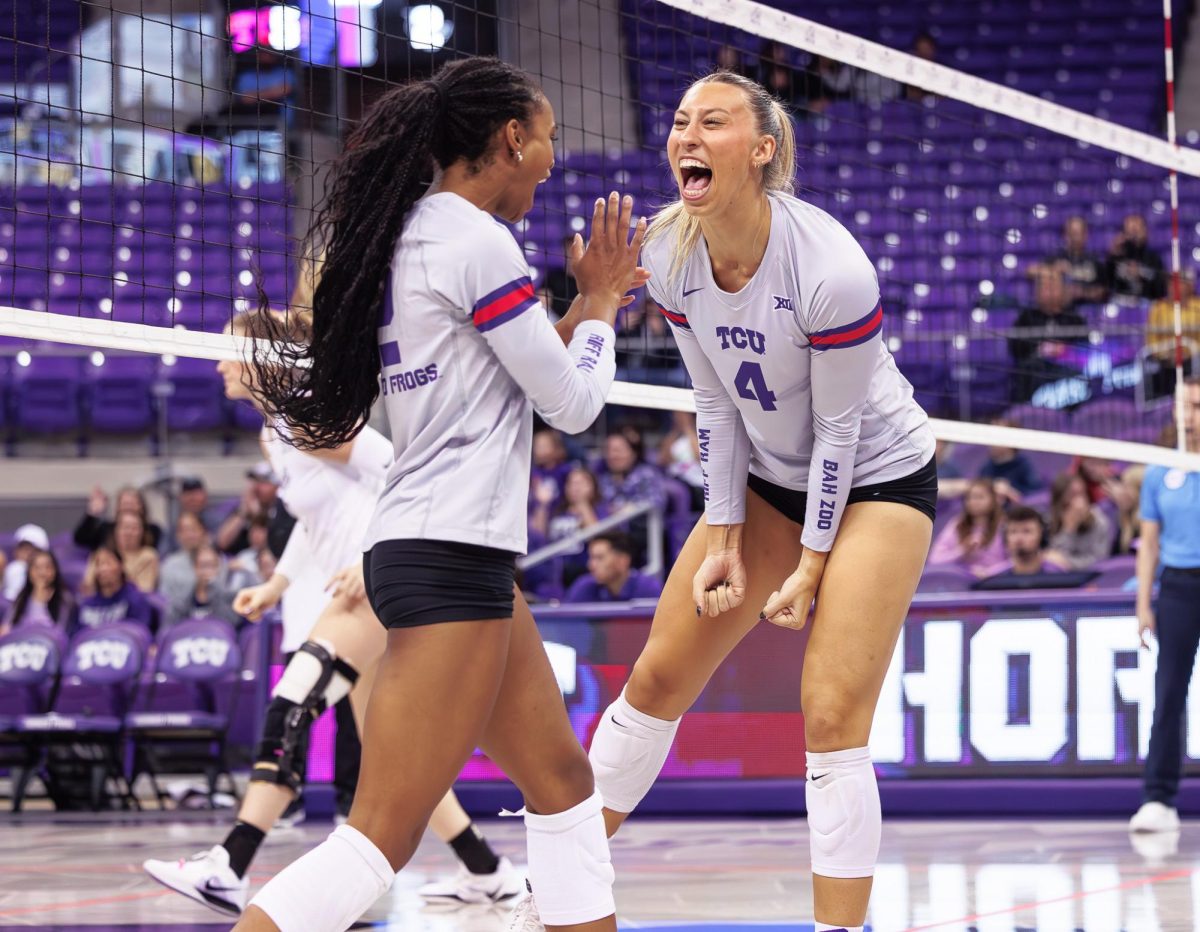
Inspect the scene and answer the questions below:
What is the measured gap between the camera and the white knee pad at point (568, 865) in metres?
3.24

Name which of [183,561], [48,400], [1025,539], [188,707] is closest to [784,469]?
[1025,539]

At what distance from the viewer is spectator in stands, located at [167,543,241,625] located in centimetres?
1052

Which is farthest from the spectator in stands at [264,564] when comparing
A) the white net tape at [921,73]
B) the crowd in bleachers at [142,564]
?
the white net tape at [921,73]

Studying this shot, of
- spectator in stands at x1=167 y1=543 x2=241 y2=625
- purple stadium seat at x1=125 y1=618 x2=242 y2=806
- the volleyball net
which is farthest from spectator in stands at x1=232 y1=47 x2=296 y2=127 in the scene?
purple stadium seat at x1=125 y1=618 x2=242 y2=806

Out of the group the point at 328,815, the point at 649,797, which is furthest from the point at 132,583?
the point at 649,797

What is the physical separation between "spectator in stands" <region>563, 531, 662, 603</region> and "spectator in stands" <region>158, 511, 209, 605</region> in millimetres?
3257

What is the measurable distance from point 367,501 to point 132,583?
18.0ft

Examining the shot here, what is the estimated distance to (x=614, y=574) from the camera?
29.8 ft

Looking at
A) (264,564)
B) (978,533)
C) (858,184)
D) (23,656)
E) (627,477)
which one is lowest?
(23,656)

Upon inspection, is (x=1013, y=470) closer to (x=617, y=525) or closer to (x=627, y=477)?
(x=627, y=477)

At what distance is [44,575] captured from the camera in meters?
10.6

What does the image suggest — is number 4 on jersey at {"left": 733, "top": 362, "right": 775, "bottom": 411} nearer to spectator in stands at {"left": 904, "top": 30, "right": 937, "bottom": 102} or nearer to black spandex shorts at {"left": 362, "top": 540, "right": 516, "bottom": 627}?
black spandex shorts at {"left": 362, "top": 540, "right": 516, "bottom": 627}

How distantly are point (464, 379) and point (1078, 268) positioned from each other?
1056 cm

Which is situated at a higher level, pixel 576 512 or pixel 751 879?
pixel 576 512
